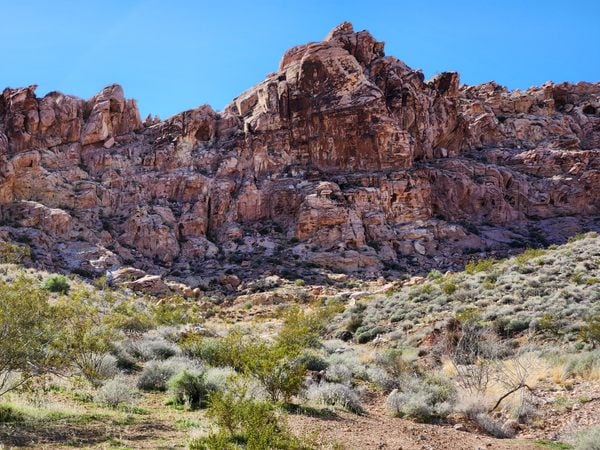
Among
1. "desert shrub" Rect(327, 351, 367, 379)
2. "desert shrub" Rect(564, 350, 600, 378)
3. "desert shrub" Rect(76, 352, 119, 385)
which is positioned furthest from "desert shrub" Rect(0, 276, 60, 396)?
"desert shrub" Rect(564, 350, 600, 378)

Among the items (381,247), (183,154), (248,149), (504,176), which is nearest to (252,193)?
(248,149)

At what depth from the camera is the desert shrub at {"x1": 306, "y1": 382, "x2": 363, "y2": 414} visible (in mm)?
11898

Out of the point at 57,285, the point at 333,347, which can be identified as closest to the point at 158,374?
the point at 333,347

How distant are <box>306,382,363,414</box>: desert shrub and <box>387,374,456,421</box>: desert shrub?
814 millimetres

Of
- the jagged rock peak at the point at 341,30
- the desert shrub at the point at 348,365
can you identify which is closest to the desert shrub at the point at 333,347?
the desert shrub at the point at 348,365

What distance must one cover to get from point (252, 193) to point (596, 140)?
43.2 m

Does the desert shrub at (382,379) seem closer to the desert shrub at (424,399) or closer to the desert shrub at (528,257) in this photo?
the desert shrub at (424,399)

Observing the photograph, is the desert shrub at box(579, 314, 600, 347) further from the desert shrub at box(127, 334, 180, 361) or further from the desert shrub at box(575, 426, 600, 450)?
the desert shrub at box(127, 334, 180, 361)

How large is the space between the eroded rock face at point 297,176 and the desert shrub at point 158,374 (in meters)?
28.1

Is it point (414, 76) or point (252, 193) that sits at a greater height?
point (414, 76)

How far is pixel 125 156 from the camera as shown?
54.9 meters

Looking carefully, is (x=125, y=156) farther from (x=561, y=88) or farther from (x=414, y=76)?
(x=561, y=88)

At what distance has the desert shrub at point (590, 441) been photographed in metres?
7.86

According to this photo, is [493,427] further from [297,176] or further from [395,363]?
[297,176]
